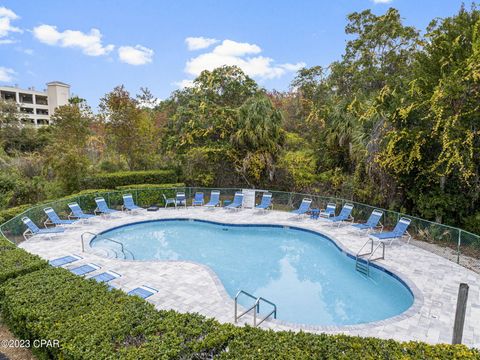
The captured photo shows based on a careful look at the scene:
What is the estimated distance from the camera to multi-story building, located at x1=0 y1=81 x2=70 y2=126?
189 feet

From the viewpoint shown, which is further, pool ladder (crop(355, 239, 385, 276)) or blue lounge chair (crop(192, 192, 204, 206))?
blue lounge chair (crop(192, 192, 204, 206))

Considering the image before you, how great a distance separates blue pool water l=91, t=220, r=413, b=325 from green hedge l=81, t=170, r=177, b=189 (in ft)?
13.1

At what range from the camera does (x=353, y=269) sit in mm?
9781

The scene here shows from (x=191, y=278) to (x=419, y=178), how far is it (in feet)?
31.0

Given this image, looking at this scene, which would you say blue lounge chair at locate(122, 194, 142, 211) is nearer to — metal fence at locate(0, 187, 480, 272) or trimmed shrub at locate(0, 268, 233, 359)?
metal fence at locate(0, 187, 480, 272)

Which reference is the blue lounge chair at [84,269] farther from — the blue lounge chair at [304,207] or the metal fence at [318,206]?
the blue lounge chair at [304,207]

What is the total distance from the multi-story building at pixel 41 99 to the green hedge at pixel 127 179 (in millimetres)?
49440

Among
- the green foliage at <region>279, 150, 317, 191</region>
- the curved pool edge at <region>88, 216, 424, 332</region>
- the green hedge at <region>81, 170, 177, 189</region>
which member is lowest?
the curved pool edge at <region>88, 216, 424, 332</region>

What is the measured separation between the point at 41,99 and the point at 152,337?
70.4 meters

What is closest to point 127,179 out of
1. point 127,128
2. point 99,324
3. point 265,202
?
point 127,128

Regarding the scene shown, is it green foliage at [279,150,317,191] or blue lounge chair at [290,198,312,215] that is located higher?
green foliage at [279,150,317,191]

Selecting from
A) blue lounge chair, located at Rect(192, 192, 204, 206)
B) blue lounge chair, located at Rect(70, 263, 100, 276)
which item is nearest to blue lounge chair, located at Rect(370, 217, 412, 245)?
blue lounge chair, located at Rect(70, 263, 100, 276)

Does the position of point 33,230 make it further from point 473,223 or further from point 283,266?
point 473,223

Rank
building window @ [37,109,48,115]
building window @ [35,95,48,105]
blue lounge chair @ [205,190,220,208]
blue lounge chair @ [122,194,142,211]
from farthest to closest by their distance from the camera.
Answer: building window @ [37,109,48,115] < building window @ [35,95,48,105] < blue lounge chair @ [205,190,220,208] < blue lounge chair @ [122,194,142,211]
